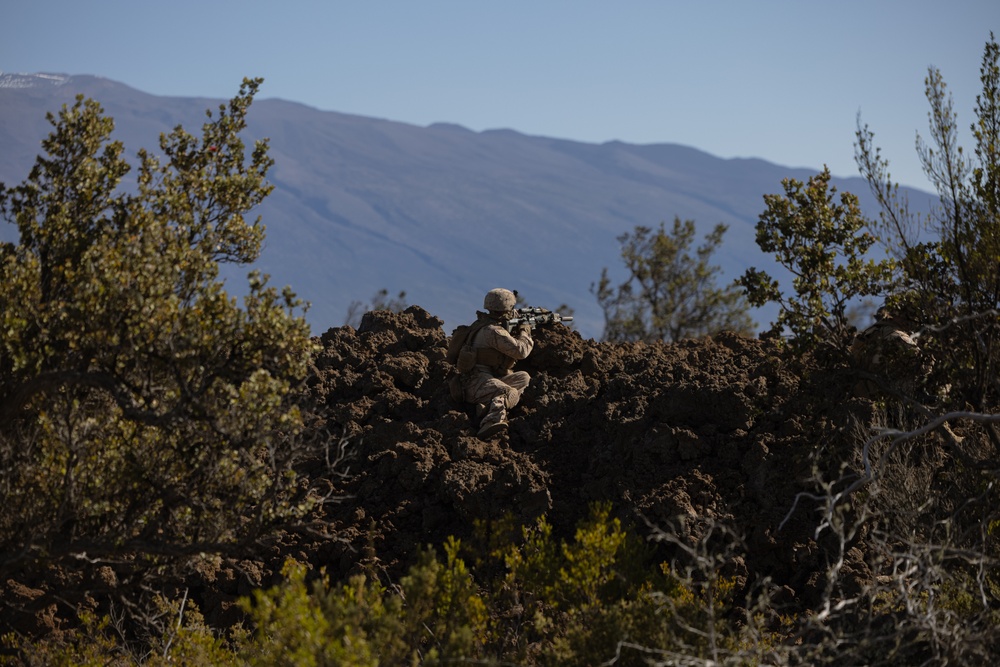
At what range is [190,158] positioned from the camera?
35.4ft

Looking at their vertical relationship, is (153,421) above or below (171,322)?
below

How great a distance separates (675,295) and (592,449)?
915 inches

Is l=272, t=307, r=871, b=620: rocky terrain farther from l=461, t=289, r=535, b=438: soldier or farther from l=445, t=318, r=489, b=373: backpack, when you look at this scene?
l=445, t=318, r=489, b=373: backpack

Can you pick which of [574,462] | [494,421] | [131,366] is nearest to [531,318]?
[494,421]

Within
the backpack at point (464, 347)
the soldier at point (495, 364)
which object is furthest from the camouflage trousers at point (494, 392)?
the backpack at point (464, 347)

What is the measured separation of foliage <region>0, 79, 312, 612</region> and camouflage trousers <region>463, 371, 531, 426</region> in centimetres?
383

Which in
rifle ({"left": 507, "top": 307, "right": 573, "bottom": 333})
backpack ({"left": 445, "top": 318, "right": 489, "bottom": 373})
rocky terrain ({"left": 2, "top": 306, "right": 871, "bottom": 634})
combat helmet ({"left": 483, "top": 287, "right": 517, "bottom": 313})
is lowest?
rocky terrain ({"left": 2, "top": 306, "right": 871, "bottom": 634})

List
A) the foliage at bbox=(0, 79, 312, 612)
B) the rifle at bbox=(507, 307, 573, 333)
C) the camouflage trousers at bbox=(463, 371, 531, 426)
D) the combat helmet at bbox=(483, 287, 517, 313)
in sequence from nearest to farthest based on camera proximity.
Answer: the foliage at bbox=(0, 79, 312, 612) < the camouflage trousers at bbox=(463, 371, 531, 426) < the combat helmet at bbox=(483, 287, 517, 313) < the rifle at bbox=(507, 307, 573, 333)

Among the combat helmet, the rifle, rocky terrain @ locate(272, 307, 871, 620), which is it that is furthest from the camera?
the rifle

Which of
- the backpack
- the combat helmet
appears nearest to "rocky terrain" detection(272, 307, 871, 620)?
the backpack

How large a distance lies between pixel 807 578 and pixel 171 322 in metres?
6.99

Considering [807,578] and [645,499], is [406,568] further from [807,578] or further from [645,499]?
[807,578]

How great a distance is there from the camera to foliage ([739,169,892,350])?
1224cm

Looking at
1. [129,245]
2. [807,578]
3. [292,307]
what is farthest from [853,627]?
[129,245]
